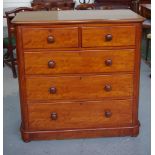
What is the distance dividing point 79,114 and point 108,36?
2.52 ft

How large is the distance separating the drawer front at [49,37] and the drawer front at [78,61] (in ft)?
0.23

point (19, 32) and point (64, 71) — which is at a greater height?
point (19, 32)

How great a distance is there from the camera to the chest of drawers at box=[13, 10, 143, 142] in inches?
99.8

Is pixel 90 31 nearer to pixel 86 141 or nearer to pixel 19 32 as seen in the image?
pixel 19 32

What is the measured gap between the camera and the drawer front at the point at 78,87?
267cm

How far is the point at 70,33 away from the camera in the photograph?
2.53 metres

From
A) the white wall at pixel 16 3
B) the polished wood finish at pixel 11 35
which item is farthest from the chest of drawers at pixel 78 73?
the white wall at pixel 16 3

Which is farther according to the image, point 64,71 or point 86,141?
point 86,141

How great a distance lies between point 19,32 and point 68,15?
0.49 metres

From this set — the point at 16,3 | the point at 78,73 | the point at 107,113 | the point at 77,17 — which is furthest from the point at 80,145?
the point at 16,3

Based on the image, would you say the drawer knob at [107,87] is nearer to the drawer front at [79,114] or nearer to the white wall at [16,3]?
the drawer front at [79,114]
